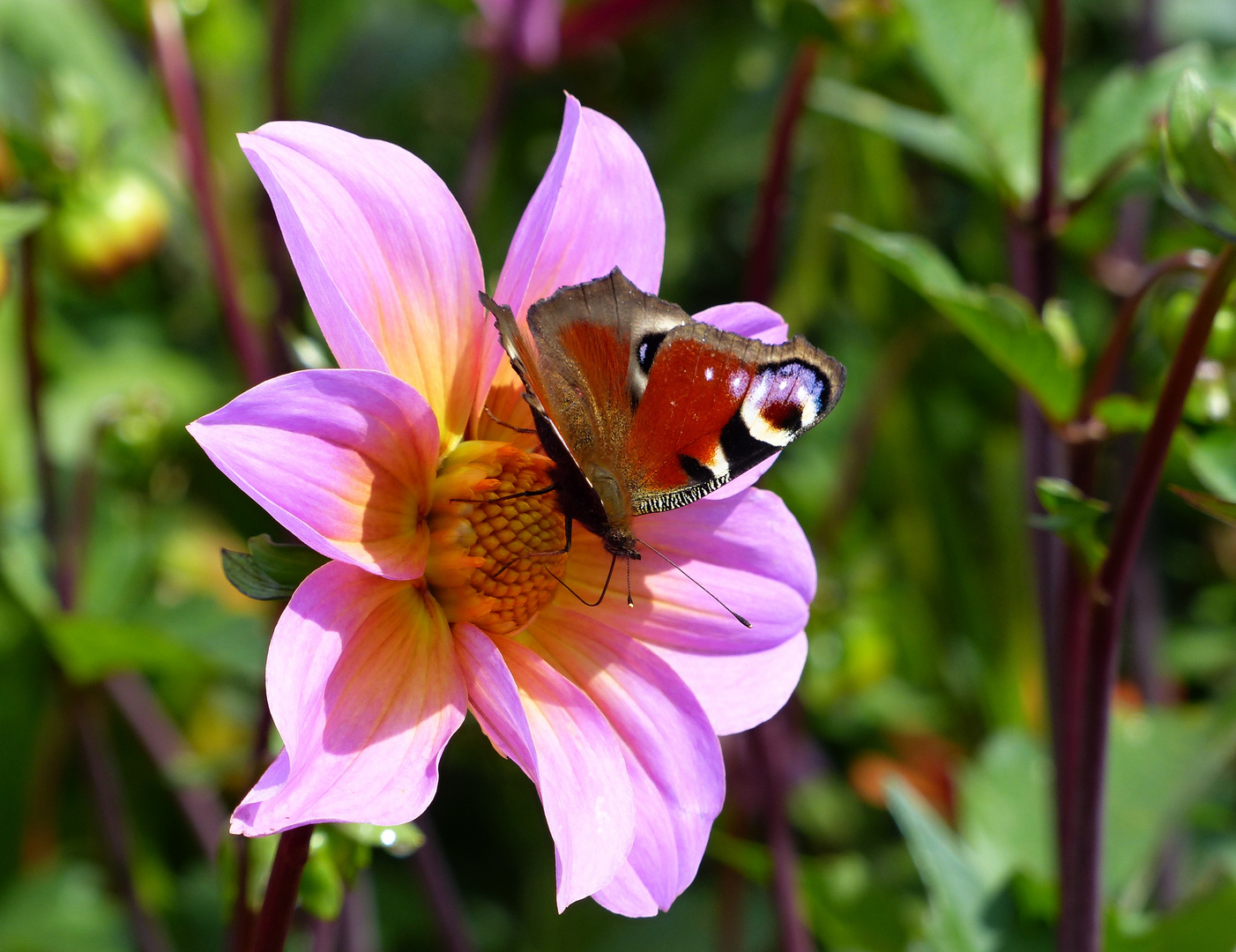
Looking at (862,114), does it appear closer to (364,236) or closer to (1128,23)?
(364,236)

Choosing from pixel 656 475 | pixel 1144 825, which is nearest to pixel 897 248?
pixel 656 475

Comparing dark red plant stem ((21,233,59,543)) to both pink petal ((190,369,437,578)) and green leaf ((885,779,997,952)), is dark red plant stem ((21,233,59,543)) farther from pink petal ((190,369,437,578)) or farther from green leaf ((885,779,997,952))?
green leaf ((885,779,997,952))

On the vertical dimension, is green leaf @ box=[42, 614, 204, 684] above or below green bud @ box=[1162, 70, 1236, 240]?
below

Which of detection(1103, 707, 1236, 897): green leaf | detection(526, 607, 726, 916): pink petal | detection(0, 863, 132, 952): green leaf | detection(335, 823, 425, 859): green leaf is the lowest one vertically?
detection(0, 863, 132, 952): green leaf

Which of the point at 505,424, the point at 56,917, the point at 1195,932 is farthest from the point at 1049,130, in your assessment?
the point at 56,917

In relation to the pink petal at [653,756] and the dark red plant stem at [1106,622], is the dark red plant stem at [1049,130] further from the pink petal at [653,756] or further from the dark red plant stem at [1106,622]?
the pink petal at [653,756]

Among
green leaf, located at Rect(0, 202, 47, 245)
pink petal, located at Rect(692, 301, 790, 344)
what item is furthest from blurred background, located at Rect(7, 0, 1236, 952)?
pink petal, located at Rect(692, 301, 790, 344)

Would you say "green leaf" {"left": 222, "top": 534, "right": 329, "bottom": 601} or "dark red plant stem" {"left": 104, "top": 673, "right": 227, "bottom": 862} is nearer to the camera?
"green leaf" {"left": 222, "top": 534, "right": 329, "bottom": 601}

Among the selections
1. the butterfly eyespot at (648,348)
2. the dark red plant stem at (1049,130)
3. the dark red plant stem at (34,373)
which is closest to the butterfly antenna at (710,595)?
the butterfly eyespot at (648,348)
